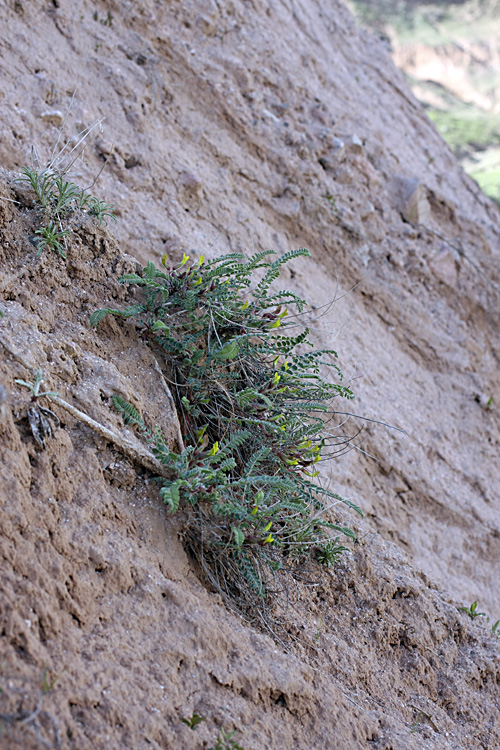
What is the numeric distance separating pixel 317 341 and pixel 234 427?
1658mm

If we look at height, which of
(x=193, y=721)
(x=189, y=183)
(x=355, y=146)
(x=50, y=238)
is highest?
(x=355, y=146)

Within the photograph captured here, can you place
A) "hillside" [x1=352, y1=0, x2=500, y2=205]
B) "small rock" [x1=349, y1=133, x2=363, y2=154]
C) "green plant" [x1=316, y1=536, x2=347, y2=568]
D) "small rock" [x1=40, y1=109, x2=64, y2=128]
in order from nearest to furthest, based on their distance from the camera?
"green plant" [x1=316, y1=536, x2=347, y2=568] → "small rock" [x1=40, y1=109, x2=64, y2=128] → "small rock" [x1=349, y1=133, x2=363, y2=154] → "hillside" [x1=352, y1=0, x2=500, y2=205]

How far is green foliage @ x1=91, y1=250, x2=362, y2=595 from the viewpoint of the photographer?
246cm

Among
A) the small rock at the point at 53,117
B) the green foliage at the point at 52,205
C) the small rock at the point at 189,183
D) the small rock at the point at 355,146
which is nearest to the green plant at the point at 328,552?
the green foliage at the point at 52,205

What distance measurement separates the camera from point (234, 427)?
2.84m

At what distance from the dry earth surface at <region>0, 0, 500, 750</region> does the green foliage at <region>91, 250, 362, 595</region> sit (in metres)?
0.13

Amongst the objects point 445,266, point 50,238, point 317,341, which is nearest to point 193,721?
point 50,238

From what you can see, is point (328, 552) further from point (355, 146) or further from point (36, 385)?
point (355, 146)

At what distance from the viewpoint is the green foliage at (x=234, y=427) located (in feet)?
8.06

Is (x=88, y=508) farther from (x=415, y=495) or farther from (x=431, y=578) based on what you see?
(x=415, y=495)

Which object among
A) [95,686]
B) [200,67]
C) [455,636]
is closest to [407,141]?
[200,67]

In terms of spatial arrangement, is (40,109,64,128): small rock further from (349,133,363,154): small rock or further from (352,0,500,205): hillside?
(352,0,500,205): hillside

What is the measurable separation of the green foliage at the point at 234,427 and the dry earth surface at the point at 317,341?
0.44 ft

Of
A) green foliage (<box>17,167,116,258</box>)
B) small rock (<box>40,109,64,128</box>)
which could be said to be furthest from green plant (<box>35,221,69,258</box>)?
small rock (<box>40,109,64,128</box>)
